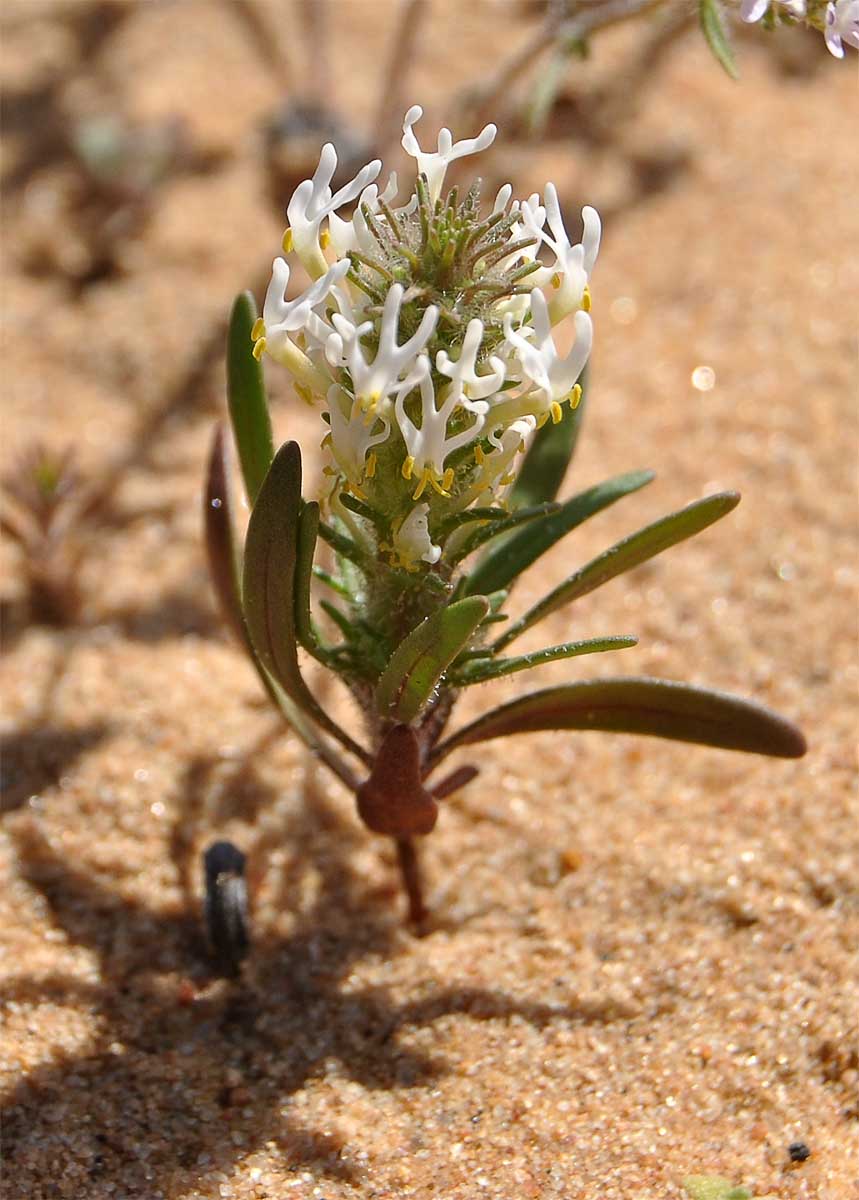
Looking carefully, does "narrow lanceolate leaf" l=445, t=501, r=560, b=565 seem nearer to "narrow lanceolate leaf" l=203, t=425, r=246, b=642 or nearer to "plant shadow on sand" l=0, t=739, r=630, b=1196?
"narrow lanceolate leaf" l=203, t=425, r=246, b=642

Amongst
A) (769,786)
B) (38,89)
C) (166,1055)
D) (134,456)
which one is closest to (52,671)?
(134,456)

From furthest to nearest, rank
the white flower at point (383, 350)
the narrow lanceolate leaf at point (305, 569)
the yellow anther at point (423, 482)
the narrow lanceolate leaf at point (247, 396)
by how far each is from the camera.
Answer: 1. the narrow lanceolate leaf at point (247, 396)
2. the narrow lanceolate leaf at point (305, 569)
3. the yellow anther at point (423, 482)
4. the white flower at point (383, 350)

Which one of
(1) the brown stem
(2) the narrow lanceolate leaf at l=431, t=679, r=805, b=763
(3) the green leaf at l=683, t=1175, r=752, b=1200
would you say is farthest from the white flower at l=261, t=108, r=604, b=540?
(3) the green leaf at l=683, t=1175, r=752, b=1200

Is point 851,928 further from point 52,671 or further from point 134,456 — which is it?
point 134,456

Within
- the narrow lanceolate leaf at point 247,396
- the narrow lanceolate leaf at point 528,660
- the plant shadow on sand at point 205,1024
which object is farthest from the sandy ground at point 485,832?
the narrow lanceolate leaf at point 247,396

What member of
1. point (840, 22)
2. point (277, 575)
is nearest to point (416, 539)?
point (277, 575)

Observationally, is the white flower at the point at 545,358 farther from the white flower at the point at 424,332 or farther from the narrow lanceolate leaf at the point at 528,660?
the narrow lanceolate leaf at the point at 528,660
